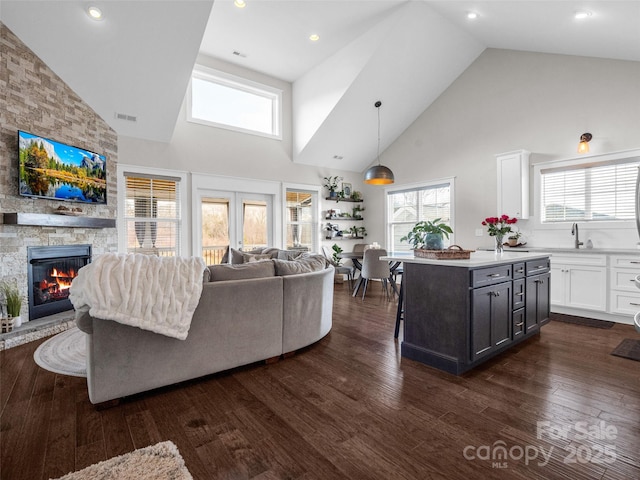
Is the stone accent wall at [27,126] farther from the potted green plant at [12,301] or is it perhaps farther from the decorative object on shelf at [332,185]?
the decorative object on shelf at [332,185]

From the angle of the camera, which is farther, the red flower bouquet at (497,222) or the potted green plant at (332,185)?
the potted green plant at (332,185)

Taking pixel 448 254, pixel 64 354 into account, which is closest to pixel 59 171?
pixel 64 354

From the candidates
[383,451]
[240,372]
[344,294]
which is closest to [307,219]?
Result: [344,294]

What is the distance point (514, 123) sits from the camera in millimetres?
5367

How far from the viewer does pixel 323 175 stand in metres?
7.34

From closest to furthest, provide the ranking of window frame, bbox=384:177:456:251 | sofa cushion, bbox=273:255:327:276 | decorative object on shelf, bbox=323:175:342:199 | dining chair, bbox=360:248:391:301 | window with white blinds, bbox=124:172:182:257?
sofa cushion, bbox=273:255:327:276
window with white blinds, bbox=124:172:182:257
dining chair, bbox=360:248:391:301
window frame, bbox=384:177:456:251
decorative object on shelf, bbox=323:175:342:199

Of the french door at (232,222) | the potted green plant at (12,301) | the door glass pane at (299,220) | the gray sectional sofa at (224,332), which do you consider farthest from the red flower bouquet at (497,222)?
the potted green plant at (12,301)

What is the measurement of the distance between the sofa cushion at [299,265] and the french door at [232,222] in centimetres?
305

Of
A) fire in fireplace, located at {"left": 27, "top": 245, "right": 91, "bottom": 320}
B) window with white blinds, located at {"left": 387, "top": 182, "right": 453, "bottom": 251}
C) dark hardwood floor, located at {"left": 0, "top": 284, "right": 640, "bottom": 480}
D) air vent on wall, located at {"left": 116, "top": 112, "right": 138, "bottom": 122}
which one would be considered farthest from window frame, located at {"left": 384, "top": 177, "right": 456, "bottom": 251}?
fire in fireplace, located at {"left": 27, "top": 245, "right": 91, "bottom": 320}

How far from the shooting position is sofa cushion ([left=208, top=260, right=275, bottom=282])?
8.42 ft

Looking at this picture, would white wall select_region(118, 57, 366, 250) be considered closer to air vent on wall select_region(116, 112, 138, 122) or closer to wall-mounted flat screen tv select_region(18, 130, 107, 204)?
air vent on wall select_region(116, 112, 138, 122)

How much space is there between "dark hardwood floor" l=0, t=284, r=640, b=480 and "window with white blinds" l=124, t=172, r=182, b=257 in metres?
2.50

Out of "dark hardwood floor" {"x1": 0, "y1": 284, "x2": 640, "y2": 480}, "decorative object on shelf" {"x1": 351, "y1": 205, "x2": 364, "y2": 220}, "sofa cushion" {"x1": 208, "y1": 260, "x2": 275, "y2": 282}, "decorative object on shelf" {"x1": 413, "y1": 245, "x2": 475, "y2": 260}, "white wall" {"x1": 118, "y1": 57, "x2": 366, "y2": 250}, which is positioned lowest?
"dark hardwood floor" {"x1": 0, "y1": 284, "x2": 640, "y2": 480}

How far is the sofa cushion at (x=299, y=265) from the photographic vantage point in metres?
2.96
